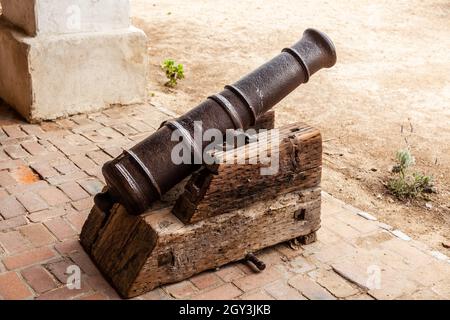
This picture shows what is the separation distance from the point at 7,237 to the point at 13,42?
2.48 m

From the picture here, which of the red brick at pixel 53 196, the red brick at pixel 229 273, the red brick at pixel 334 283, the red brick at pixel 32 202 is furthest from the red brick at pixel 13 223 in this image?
the red brick at pixel 334 283

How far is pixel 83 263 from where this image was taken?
11.3 feet

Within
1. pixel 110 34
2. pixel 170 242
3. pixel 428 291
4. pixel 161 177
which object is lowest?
pixel 428 291

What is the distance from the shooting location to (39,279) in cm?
329

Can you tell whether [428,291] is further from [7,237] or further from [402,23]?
[402,23]

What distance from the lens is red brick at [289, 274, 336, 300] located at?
10.7 ft

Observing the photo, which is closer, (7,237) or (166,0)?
(7,237)

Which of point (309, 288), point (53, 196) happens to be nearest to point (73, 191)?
point (53, 196)

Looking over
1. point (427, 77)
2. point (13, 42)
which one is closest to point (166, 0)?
point (427, 77)

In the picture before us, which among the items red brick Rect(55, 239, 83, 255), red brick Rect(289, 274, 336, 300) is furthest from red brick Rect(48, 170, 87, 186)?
red brick Rect(289, 274, 336, 300)

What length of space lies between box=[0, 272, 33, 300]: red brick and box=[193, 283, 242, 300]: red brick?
920mm

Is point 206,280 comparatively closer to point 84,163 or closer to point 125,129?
point 84,163
